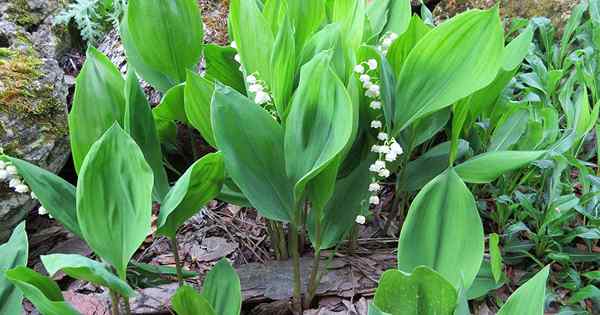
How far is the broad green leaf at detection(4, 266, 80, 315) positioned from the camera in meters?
1.08

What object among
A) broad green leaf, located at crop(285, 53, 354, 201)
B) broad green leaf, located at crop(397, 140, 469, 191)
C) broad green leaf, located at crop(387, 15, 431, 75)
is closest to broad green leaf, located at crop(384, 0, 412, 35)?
broad green leaf, located at crop(387, 15, 431, 75)

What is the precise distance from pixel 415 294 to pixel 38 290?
0.69 meters

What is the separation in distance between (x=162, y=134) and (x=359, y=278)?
2.35 feet

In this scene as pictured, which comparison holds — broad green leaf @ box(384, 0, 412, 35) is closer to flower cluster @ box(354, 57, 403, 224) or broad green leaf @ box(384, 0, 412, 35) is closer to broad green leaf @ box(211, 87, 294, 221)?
flower cluster @ box(354, 57, 403, 224)

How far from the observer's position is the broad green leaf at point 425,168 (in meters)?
1.64

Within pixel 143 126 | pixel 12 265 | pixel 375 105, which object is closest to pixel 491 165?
pixel 375 105

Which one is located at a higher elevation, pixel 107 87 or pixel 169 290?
pixel 107 87

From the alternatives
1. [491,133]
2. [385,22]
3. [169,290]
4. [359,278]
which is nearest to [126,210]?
[169,290]

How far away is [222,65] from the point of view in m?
1.67

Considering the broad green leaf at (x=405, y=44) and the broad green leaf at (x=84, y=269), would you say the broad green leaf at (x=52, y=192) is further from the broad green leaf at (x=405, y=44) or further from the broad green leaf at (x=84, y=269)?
the broad green leaf at (x=405, y=44)

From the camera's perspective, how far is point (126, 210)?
1.13 metres

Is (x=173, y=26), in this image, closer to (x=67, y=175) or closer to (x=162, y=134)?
(x=162, y=134)

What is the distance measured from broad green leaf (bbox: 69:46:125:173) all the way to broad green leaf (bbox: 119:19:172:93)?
32 centimetres

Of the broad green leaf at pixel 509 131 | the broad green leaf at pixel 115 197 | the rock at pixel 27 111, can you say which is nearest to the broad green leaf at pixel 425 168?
the broad green leaf at pixel 509 131
